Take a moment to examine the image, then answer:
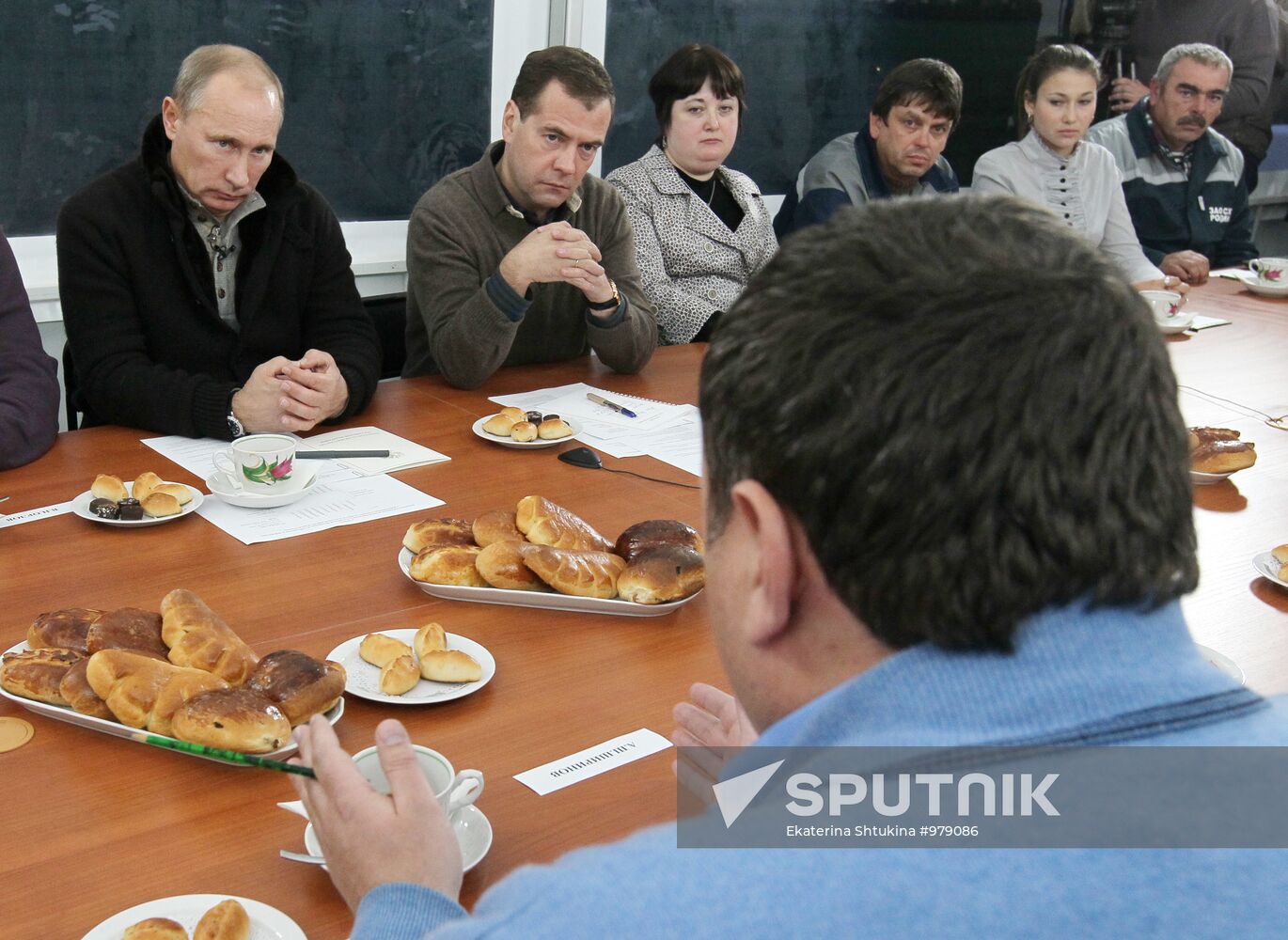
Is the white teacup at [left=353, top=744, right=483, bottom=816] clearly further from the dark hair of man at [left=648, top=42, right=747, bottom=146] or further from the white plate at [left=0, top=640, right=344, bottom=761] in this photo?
the dark hair of man at [left=648, top=42, right=747, bottom=146]

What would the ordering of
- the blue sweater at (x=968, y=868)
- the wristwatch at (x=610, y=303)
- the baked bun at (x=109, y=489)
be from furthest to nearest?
the wristwatch at (x=610, y=303) → the baked bun at (x=109, y=489) → the blue sweater at (x=968, y=868)

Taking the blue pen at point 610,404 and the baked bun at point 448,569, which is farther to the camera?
the blue pen at point 610,404

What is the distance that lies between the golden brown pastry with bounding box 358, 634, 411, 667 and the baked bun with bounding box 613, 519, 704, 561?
0.39 meters

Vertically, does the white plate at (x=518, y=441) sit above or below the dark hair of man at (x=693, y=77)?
below

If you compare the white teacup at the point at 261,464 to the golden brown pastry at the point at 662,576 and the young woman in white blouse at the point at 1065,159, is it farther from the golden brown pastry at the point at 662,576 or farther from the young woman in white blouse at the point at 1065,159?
the young woman in white blouse at the point at 1065,159

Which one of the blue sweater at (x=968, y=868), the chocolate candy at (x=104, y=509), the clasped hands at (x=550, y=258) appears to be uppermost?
the blue sweater at (x=968, y=868)

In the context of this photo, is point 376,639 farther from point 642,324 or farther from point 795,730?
point 642,324

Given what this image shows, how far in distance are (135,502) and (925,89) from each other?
306 cm

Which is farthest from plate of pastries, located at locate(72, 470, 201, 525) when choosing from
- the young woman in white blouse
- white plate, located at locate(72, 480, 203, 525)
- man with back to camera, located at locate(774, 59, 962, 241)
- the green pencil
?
the young woman in white blouse

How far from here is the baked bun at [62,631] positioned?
1.37 metres

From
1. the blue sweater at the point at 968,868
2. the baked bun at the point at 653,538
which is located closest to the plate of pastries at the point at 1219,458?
the baked bun at the point at 653,538

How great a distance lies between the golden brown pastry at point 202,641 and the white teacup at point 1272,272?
12.3 feet

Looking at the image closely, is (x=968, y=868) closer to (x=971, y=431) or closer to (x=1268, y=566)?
(x=971, y=431)

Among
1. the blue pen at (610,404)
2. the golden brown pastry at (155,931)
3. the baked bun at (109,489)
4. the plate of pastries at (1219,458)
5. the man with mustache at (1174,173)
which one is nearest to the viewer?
the golden brown pastry at (155,931)
